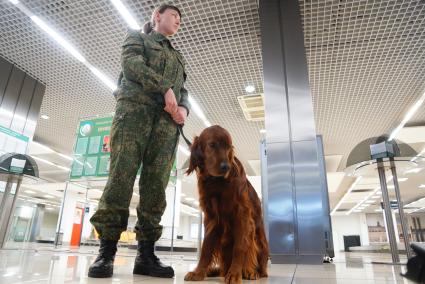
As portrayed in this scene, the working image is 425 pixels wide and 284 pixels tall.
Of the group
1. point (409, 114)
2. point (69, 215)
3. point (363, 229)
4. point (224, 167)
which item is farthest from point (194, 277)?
point (363, 229)

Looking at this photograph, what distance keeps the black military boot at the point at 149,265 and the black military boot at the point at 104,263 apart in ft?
0.57

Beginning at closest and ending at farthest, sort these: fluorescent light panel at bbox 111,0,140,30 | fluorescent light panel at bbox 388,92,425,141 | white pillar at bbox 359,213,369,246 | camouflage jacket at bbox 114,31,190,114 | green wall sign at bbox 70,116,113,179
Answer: camouflage jacket at bbox 114,31,190,114 < fluorescent light panel at bbox 111,0,140,30 < green wall sign at bbox 70,116,113,179 < fluorescent light panel at bbox 388,92,425,141 < white pillar at bbox 359,213,369,246

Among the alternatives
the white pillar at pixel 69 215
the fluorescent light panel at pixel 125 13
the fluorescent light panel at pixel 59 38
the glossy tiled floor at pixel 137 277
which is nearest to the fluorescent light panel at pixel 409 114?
the glossy tiled floor at pixel 137 277

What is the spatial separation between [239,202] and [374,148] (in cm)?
247

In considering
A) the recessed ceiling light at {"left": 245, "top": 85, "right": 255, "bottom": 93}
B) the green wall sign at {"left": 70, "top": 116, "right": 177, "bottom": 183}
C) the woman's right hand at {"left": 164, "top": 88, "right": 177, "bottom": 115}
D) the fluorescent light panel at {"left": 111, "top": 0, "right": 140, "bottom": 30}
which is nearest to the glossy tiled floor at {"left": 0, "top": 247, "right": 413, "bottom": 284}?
the woman's right hand at {"left": 164, "top": 88, "right": 177, "bottom": 115}

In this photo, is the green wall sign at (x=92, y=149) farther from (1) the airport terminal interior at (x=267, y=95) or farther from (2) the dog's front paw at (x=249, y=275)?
(2) the dog's front paw at (x=249, y=275)

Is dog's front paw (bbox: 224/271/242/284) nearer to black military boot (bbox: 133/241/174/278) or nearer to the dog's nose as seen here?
black military boot (bbox: 133/241/174/278)

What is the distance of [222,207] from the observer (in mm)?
1562

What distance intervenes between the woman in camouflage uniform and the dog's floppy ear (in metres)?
0.18

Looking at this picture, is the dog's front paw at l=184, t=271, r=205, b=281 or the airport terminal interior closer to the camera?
the dog's front paw at l=184, t=271, r=205, b=281

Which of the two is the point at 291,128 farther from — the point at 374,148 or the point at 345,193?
the point at 345,193

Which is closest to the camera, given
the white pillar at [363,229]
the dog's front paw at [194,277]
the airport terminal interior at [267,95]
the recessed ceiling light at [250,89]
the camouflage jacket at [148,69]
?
the dog's front paw at [194,277]

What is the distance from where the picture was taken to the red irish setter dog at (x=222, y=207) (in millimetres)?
1519

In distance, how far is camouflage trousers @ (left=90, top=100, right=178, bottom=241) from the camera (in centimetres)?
152
